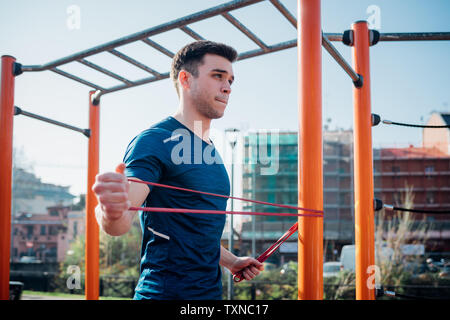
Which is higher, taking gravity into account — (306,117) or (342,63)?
(342,63)

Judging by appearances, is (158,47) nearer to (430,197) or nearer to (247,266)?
(247,266)

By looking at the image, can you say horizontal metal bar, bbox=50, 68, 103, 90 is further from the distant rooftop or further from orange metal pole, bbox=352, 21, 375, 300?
the distant rooftop

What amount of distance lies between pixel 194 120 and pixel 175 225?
515 mm

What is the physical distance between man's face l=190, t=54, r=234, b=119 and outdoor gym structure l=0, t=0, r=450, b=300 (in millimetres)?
348

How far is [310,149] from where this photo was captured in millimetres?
1843

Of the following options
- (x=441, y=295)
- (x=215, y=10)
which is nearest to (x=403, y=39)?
(x=215, y=10)

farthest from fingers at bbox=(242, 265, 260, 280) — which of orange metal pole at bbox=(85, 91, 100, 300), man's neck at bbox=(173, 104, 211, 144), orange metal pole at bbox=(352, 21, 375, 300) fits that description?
orange metal pole at bbox=(85, 91, 100, 300)

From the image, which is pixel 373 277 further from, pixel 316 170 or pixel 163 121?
pixel 163 121

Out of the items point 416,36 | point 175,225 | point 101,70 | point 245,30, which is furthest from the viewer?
point 101,70

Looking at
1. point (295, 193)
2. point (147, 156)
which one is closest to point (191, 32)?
point (147, 156)

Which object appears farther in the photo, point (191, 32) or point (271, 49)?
point (271, 49)

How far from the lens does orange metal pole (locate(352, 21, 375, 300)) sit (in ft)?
8.64

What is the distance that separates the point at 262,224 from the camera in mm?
36406
